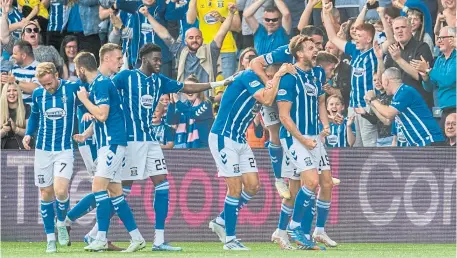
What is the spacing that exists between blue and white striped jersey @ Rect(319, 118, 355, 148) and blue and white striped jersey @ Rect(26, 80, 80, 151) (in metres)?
4.29

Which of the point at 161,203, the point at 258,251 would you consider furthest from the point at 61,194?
the point at 258,251

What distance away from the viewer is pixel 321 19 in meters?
18.4

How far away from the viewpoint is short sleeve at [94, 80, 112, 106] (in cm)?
1341

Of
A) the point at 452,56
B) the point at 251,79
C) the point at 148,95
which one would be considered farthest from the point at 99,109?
the point at 452,56

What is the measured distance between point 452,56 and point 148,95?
4.51 meters

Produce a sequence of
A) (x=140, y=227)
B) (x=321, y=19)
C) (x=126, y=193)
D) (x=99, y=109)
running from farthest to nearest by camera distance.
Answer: (x=321, y=19)
(x=140, y=227)
(x=126, y=193)
(x=99, y=109)

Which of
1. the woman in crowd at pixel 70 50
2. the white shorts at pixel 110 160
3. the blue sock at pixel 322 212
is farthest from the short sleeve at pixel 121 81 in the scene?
the woman in crowd at pixel 70 50

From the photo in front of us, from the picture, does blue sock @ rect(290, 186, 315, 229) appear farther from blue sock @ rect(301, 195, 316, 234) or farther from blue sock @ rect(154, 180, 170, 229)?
blue sock @ rect(154, 180, 170, 229)

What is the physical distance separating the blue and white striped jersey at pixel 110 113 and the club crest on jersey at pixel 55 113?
0.53m

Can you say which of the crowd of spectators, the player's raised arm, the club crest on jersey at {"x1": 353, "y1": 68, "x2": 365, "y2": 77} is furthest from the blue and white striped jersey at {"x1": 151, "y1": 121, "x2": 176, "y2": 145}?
the player's raised arm

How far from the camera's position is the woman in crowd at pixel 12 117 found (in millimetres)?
16797

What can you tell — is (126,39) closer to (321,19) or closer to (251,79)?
(321,19)

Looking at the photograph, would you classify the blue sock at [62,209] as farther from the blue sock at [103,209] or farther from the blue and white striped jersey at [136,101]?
the blue and white striped jersey at [136,101]

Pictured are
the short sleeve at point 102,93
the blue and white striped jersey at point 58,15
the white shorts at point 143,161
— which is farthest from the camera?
the blue and white striped jersey at point 58,15
